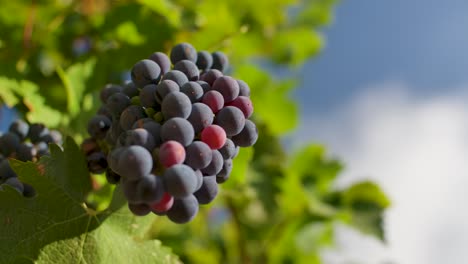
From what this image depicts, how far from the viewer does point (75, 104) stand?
2.18 meters

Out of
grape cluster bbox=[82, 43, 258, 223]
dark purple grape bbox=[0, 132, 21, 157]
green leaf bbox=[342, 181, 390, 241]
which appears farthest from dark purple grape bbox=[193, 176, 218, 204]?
green leaf bbox=[342, 181, 390, 241]

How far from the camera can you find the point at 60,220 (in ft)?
4.85

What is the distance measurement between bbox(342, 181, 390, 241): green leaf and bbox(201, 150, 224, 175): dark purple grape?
1.60 metres

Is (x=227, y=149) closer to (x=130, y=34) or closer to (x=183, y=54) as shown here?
(x=183, y=54)

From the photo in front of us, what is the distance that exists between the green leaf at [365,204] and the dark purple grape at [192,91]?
161 centimetres

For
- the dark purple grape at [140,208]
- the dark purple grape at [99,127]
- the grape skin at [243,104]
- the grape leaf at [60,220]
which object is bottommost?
the grape leaf at [60,220]

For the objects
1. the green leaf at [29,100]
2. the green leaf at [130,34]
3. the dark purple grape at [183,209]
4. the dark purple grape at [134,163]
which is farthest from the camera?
the green leaf at [130,34]

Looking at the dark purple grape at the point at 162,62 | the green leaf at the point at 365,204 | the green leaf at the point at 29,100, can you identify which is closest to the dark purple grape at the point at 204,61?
the dark purple grape at the point at 162,62

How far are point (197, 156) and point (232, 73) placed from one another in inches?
74.6

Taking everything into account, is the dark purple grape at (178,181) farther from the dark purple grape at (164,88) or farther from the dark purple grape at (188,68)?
A: the dark purple grape at (188,68)

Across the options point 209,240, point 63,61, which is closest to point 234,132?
point 63,61

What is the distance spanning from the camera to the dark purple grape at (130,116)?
1350 millimetres

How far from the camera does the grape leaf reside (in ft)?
4.69

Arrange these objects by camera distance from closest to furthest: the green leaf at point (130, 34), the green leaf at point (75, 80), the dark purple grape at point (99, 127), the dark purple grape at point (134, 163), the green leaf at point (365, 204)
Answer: the dark purple grape at point (134, 163) → the dark purple grape at point (99, 127) → the green leaf at point (75, 80) → the green leaf at point (130, 34) → the green leaf at point (365, 204)
